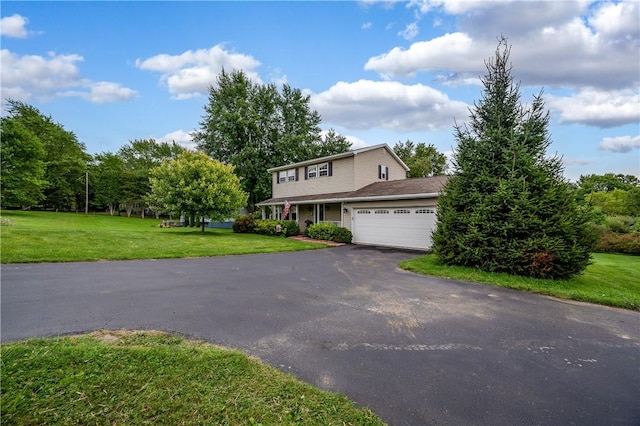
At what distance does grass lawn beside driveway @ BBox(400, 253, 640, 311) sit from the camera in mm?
6148

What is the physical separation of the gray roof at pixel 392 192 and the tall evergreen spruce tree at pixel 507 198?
3.75 metres

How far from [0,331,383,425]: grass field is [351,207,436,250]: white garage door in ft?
39.8

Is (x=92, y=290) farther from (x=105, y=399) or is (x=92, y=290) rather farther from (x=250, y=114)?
(x=250, y=114)

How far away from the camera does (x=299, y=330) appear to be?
4.18m

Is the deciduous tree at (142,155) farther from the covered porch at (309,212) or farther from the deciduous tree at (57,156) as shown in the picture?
the covered porch at (309,212)

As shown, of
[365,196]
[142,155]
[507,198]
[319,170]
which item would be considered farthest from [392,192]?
[142,155]

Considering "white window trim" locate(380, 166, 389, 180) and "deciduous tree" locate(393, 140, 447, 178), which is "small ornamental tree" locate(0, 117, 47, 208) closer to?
"white window trim" locate(380, 166, 389, 180)

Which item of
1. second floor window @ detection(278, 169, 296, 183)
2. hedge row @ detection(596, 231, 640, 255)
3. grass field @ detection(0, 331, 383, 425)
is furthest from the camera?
second floor window @ detection(278, 169, 296, 183)

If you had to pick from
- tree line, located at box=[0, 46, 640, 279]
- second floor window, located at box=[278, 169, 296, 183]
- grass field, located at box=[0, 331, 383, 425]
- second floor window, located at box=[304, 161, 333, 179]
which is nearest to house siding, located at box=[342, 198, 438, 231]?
second floor window, located at box=[304, 161, 333, 179]

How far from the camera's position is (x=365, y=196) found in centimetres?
1609

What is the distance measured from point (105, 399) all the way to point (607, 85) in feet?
49.6

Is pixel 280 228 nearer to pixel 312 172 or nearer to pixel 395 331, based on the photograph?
pixel 312 172

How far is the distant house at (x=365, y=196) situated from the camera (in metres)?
14.2

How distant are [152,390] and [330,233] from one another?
14.8 m
